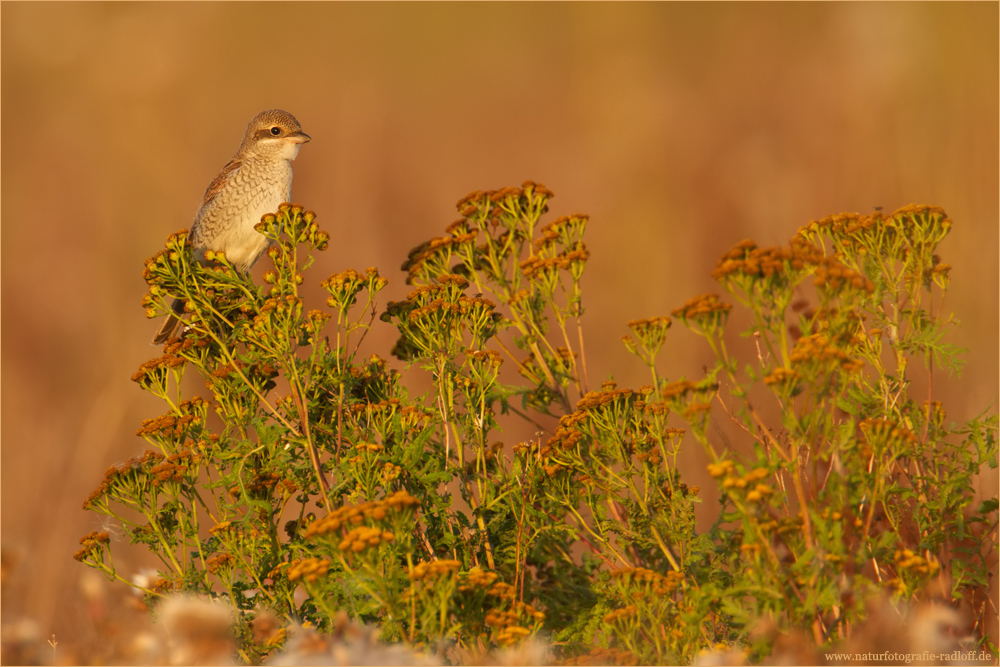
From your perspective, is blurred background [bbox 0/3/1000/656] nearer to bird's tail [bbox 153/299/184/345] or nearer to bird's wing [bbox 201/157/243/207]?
bird's tail [bbox 153/299/184/345]

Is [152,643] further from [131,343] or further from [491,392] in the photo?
[131,343]

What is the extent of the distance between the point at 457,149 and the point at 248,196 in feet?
19.7

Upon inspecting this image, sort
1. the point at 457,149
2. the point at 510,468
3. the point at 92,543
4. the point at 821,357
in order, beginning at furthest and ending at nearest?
the point at 457,149 → the point at 510,468 → the point at 92,543 → the point at 821,357

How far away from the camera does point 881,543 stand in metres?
1.97

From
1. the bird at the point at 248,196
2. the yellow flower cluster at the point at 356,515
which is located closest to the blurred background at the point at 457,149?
the bird at the point at 248,196

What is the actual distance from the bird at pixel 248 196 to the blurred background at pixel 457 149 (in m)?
2.10

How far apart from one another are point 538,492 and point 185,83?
35.8 ft

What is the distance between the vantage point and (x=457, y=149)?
1004cm

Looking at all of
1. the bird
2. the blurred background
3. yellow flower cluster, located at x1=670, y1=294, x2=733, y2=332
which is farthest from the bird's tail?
yellow flower cluster, located at x1=670, y1=294, x2=733, y2=332

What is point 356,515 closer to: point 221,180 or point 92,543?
point 92,543

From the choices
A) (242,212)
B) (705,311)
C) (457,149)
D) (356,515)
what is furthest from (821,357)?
(457,149)

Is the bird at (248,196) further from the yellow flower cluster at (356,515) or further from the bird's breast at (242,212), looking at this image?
the yellow flower cluster at (356,515)

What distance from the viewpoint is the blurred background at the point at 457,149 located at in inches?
271

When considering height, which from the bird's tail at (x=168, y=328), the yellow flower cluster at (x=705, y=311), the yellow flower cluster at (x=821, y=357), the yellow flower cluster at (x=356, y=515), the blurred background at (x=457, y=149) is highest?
the blurred background at (x=457, y=149)
